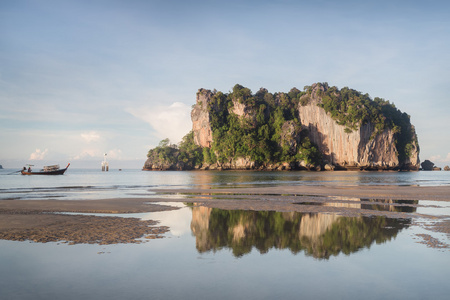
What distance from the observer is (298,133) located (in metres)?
142

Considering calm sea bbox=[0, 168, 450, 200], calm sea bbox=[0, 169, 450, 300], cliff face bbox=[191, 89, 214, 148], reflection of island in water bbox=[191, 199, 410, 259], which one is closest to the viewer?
calm sea bbox=[0, 169, 450, 300]

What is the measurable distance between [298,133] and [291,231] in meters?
134

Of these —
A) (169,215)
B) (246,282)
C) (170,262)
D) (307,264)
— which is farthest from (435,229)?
(169,215)

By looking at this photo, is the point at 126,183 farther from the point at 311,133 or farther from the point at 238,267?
the point at 311,133

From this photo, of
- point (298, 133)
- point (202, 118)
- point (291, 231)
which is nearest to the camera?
point (291, 231)

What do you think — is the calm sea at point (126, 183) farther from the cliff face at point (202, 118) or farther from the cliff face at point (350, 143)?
the cliff face at point (202, 118)

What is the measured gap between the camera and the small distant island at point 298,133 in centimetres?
13475

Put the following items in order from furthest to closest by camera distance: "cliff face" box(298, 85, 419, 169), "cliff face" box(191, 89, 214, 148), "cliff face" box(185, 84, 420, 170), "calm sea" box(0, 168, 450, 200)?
1. "cliff face" box(191, 89, 214, 148)
2. "cliff face" box(185, 84, 420, 170)
3. "cliff face" box(298, 85, 419, 169)
4. "calm sea" box(0, 168, 450, 200)

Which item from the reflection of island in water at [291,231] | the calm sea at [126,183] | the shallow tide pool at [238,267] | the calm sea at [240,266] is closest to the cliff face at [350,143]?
the calm sea at [126,183]

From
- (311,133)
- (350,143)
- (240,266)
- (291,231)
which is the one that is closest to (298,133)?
(311,133)

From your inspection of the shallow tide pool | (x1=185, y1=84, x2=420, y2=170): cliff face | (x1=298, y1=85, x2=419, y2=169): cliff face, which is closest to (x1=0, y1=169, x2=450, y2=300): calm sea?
the shallow tide pool

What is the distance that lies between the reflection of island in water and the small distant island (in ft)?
406

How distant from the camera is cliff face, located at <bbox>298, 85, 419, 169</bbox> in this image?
134 meters

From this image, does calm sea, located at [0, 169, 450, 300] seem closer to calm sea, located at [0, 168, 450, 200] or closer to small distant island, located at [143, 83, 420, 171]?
calm sea, located at [0, 168, 450, 200]
